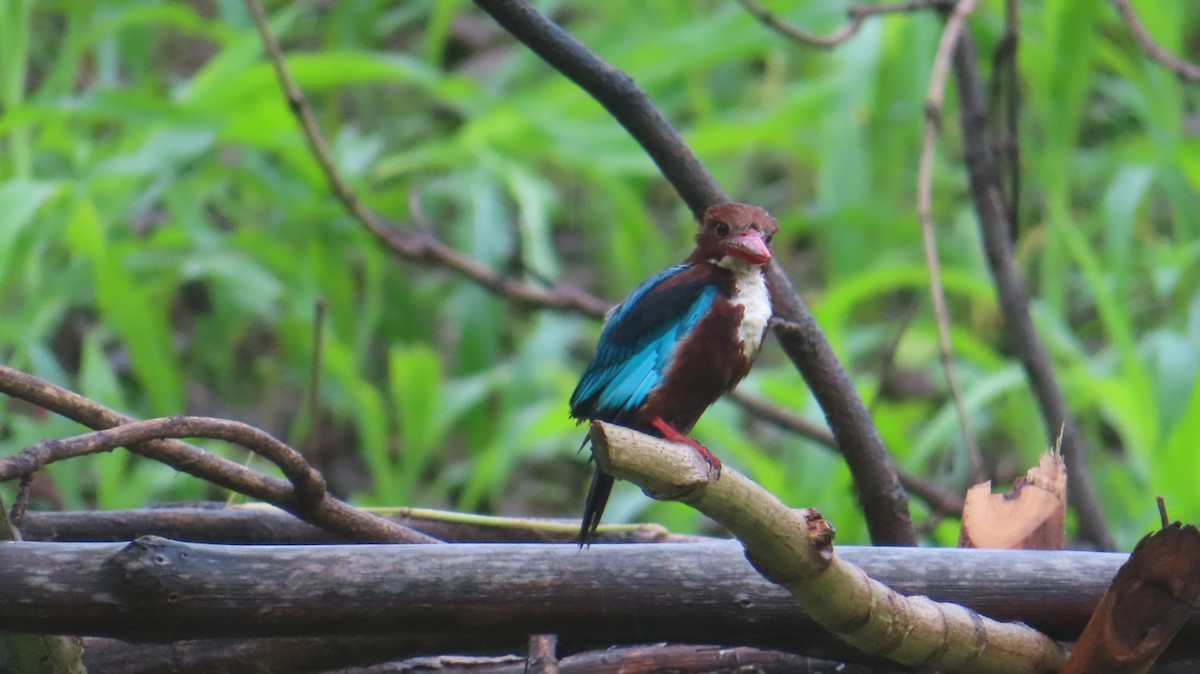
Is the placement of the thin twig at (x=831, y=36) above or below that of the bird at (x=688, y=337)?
above

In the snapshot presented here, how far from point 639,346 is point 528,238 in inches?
83.5

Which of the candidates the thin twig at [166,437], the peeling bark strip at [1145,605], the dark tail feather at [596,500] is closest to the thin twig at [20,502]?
the thin twig at [166,437]

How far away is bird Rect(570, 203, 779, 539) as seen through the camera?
5.71 feet

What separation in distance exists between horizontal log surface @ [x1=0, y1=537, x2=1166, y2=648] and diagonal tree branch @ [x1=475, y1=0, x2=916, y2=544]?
444 mm

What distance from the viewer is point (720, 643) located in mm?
1657

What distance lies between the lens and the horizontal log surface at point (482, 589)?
141 centimetres

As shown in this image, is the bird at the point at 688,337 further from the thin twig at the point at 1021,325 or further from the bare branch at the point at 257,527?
the thin twig at the point at 1021,325

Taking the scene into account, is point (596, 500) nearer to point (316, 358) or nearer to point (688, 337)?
point (688, 337)

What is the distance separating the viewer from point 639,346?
1788 mm

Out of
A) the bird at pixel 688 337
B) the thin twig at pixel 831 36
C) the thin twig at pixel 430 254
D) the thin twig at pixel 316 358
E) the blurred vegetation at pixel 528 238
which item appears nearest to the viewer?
the bird at pixel 688 337

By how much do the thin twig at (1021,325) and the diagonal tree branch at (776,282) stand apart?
0.79 m

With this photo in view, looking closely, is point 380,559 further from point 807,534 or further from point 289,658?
point 807,534

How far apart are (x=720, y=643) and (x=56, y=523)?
2.95 feet

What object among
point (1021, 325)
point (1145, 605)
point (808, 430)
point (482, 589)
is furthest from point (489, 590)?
point (1021, 325)
